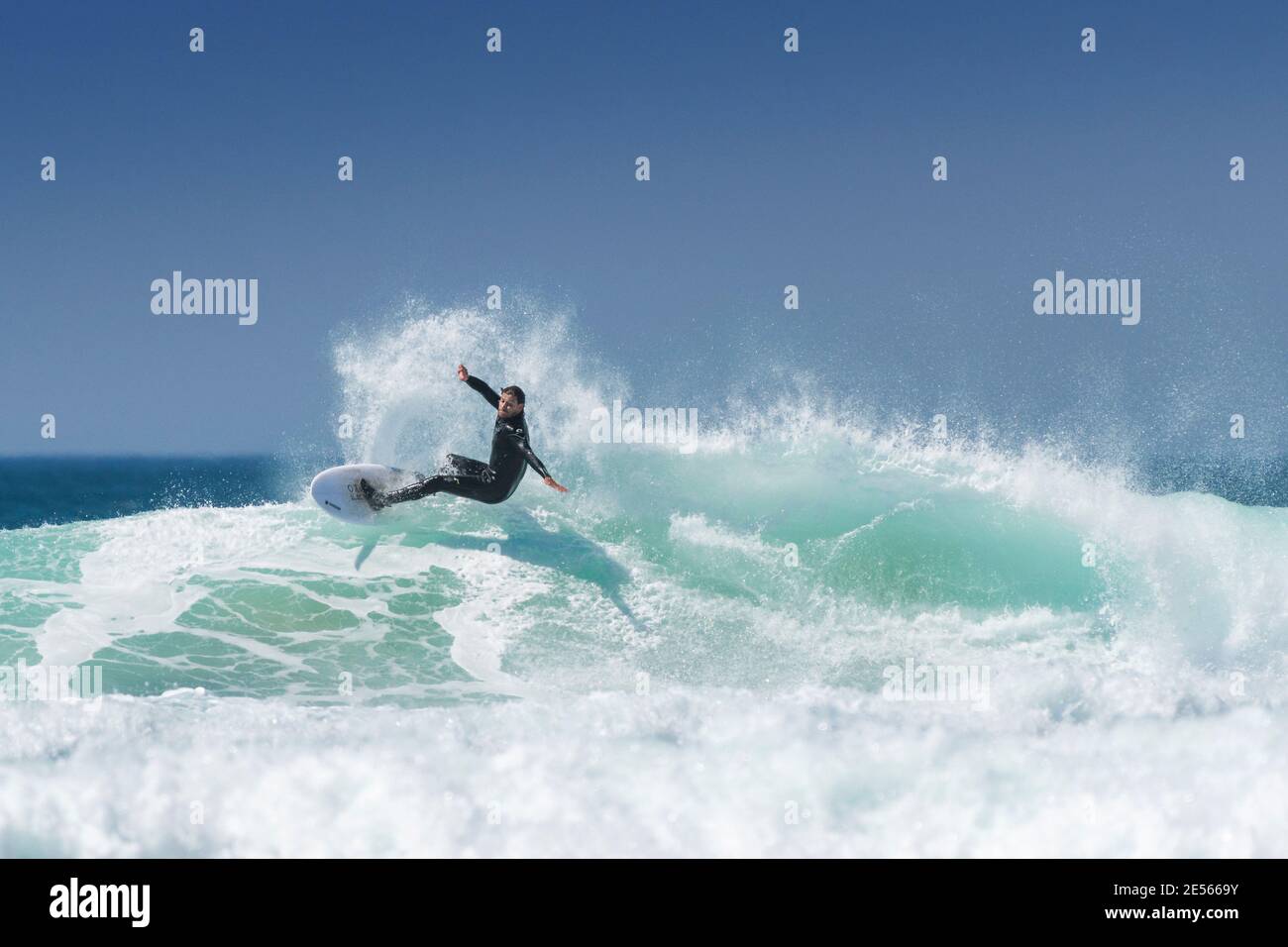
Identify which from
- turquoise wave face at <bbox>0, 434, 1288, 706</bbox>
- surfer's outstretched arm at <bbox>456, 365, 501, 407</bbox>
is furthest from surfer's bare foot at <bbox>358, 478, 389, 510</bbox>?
surfer's outstretched arm at <bbox>456, 365, 501, 407</bbox>

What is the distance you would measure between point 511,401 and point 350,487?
97.4 inches

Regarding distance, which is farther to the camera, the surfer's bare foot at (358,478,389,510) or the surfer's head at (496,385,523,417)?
the surfer's bare foot at (358,478,389,510)

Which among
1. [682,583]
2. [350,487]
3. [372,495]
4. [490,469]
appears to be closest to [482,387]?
[490,469]

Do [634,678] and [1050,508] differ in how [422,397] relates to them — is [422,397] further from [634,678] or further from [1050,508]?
[1050,508]

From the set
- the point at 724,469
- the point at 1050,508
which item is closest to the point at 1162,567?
the point at 1050,508

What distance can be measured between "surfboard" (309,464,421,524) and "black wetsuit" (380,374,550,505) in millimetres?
183

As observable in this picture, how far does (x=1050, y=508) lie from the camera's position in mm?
11094

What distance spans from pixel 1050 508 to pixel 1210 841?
20.9 ft

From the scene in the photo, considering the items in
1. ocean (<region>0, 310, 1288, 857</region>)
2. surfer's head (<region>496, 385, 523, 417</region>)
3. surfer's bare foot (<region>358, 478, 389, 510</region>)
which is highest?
surfer's head (<region>496, 385, 523, 417</region>)

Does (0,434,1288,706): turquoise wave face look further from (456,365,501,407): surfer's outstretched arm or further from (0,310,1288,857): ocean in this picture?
(456,365,501,407): surfer's outstretched arm

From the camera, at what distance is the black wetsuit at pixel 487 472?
10.5 meters

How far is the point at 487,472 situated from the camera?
10.8 m

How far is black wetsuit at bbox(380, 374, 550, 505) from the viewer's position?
34.4 ft
